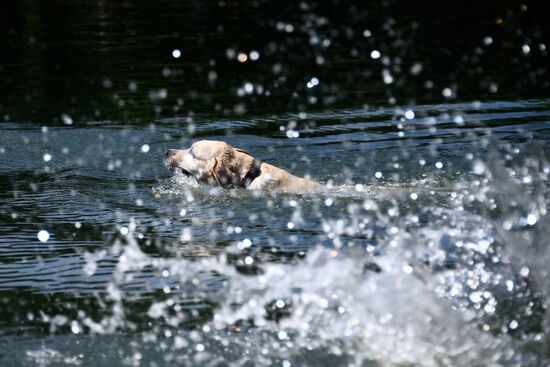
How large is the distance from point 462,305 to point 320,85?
9956mm

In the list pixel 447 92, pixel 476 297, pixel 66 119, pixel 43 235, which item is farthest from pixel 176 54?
pixel 476 297

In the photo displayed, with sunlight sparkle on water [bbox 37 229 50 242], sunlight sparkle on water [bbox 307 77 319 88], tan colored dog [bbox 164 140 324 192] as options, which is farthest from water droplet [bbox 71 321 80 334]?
sunlight sparkle on water [bbox 307 77 319 88]

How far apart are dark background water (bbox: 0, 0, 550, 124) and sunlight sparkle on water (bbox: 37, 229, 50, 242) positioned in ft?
17.5

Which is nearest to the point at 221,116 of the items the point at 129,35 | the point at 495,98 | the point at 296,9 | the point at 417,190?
the point at 495,98

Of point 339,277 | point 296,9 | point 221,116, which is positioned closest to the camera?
point 339,277

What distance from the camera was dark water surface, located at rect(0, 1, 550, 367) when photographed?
6.33 metres

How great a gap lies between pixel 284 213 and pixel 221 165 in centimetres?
104

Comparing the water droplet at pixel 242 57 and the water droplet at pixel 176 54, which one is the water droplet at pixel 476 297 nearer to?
the water droplet at pixel 242 57

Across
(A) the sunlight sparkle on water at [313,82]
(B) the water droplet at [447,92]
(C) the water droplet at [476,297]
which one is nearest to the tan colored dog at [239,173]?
(C) the water droplet at [476,297]

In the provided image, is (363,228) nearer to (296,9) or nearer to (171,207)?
(171,207)

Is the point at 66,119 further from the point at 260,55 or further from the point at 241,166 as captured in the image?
the point at 260,55

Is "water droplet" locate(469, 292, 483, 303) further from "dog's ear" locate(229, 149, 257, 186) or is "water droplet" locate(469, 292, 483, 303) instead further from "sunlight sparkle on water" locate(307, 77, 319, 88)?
"sunlight sparkle on water" locate(307, 77, 319, 88)

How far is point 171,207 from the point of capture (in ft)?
31.6

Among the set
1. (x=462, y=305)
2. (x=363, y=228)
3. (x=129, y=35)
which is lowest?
(x=462, y=305)
